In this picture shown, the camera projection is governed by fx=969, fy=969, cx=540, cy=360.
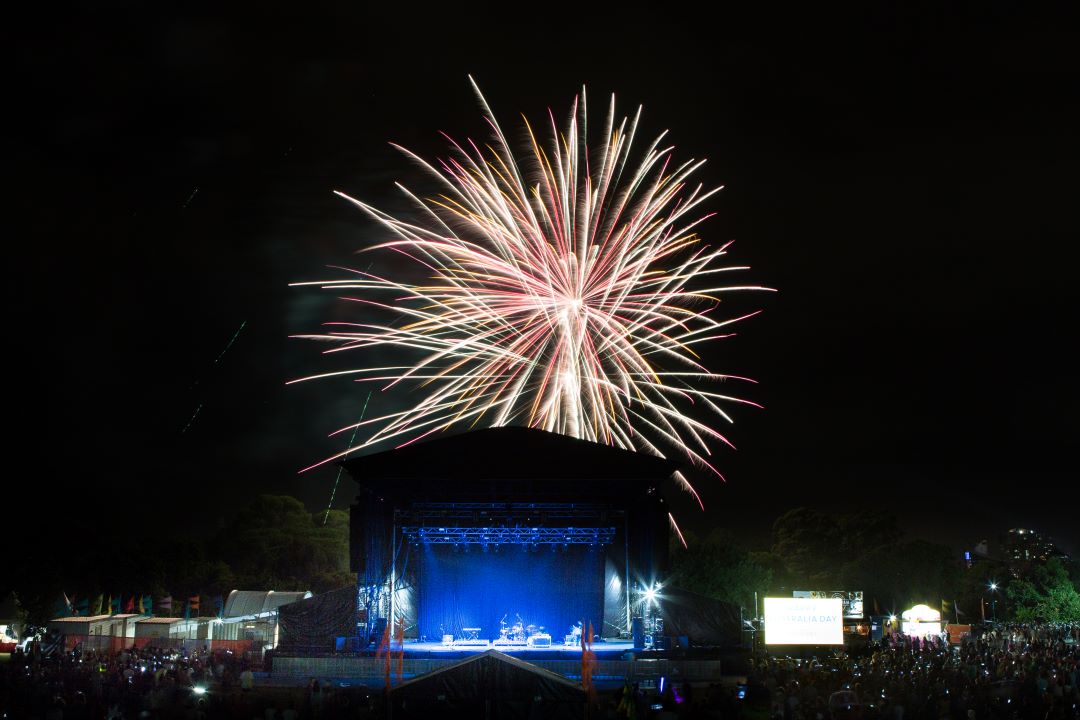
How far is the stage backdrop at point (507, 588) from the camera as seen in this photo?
30.4 metres

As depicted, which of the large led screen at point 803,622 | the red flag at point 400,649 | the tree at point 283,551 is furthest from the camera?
the tree at point 283,551

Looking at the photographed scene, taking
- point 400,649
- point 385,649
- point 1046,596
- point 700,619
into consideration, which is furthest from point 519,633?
point 1046,596

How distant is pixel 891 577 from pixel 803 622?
94.4ft

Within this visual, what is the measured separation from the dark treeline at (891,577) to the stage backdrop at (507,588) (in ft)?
58.1

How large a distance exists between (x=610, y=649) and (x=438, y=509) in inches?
241

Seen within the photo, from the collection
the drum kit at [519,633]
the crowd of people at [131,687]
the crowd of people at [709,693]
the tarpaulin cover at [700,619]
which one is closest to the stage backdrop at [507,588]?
the drum kit at [519,633]

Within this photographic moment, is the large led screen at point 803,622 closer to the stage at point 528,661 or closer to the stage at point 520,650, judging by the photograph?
the stage at point 520,650

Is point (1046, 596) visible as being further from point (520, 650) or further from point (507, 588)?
point (520, 650)

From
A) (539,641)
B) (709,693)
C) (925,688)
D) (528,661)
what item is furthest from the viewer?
(539,641)

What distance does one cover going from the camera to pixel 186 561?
160 ft

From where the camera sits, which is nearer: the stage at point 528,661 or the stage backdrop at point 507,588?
the stage at point 528,661

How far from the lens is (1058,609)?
5100cm

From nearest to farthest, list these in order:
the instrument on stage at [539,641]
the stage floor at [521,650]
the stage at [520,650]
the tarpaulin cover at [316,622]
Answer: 1. the stage at [520,650]
2. the stage floor at [521,650]
3. the tarpaulin cover at [316,622]
4. the instrument on stage at [539,641]

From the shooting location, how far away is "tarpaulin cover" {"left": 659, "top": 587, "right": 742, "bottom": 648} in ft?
84.4
